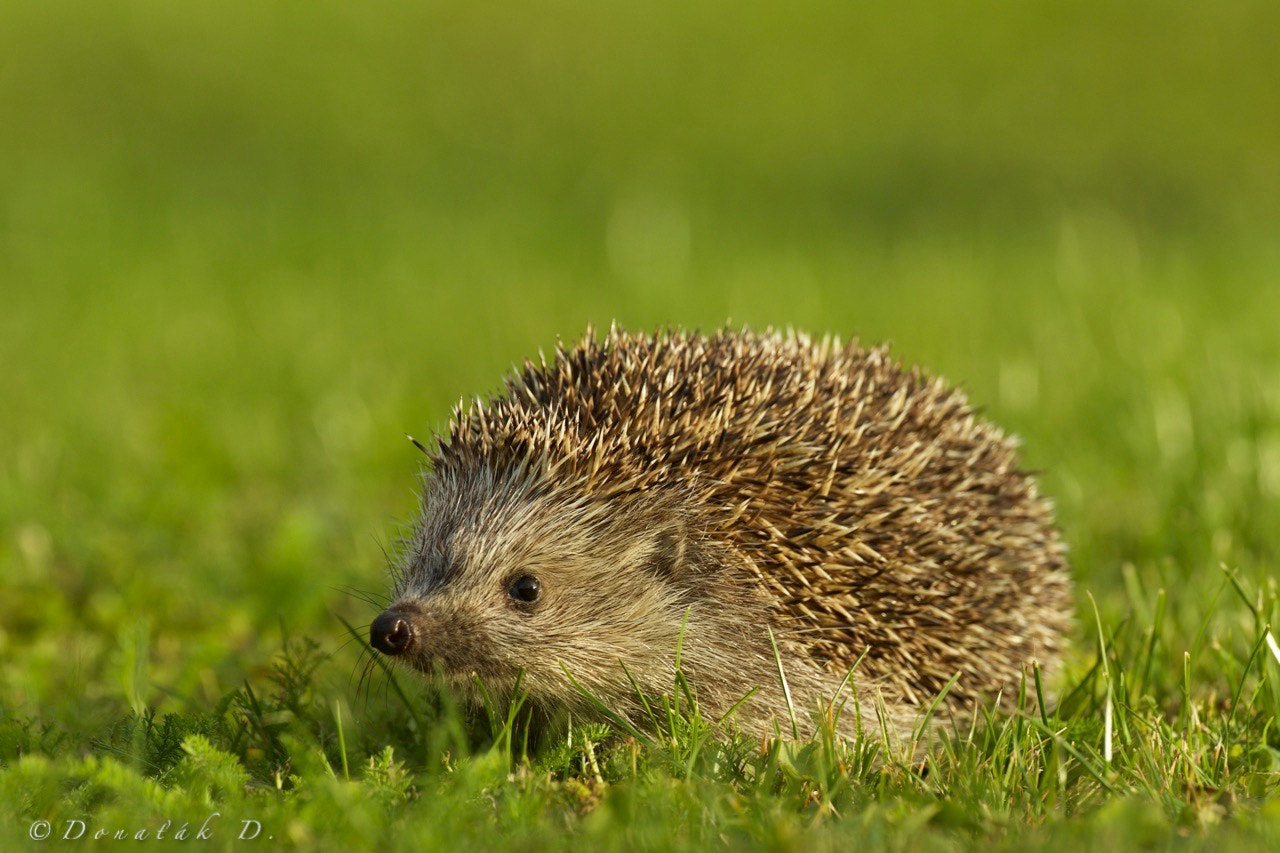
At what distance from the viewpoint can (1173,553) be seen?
19.4 ft

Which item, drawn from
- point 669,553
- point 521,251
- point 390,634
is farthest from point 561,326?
point 390,634

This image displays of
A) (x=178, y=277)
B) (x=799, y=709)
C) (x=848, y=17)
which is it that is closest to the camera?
(x=799, y=709)

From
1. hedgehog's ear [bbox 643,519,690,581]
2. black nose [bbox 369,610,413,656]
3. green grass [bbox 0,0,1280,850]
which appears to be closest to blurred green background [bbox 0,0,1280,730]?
green grass [bbox 0,0,1280,850]

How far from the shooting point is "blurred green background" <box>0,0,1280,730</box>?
6.13m

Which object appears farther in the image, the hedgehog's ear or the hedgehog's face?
the hedgehog's ear

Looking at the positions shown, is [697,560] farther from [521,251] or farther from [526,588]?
[521,251]

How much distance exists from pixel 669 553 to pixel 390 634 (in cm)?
93

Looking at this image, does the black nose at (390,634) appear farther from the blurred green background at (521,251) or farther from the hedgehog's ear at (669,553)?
the blurred green background at (521,251)

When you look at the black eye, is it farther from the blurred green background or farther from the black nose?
the blurred green background

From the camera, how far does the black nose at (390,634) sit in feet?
13.2

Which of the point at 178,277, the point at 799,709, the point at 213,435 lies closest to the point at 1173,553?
the point at 799,709

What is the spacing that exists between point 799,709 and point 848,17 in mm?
19681

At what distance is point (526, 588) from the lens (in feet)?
14.5

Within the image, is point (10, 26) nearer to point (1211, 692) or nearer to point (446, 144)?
point (446, 144)
